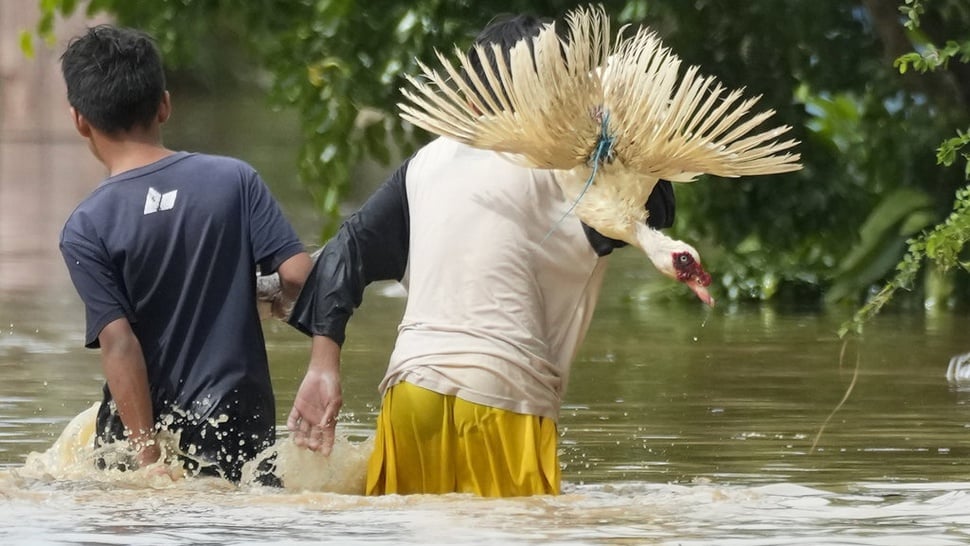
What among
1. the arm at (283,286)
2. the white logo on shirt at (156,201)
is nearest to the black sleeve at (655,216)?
the arm at (283,286)

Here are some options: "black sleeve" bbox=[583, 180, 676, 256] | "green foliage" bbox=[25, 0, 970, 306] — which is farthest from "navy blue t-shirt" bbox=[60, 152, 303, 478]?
"green foliage" bbox=[25, 0, 970, 306]

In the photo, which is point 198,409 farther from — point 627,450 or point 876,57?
point 876,57

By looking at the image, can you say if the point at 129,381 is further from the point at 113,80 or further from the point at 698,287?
the point at 698,287

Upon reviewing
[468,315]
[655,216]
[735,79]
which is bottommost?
[468,315]

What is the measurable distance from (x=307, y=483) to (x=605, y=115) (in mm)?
1275

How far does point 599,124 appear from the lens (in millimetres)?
5418

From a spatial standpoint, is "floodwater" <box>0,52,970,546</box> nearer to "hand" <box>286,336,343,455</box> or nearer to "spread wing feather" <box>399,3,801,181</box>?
"hand" <box>286,336,343,455</box>

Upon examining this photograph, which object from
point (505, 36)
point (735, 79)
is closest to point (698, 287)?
point (505, 36)

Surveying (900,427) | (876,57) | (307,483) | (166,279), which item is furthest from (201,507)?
(876,57)

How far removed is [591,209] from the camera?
5.32 meters

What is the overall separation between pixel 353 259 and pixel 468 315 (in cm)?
35

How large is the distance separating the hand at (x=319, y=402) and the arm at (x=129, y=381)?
1.19ft

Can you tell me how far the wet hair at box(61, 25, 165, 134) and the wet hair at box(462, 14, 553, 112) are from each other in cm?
82

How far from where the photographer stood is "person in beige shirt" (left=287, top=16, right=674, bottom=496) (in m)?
5.35
